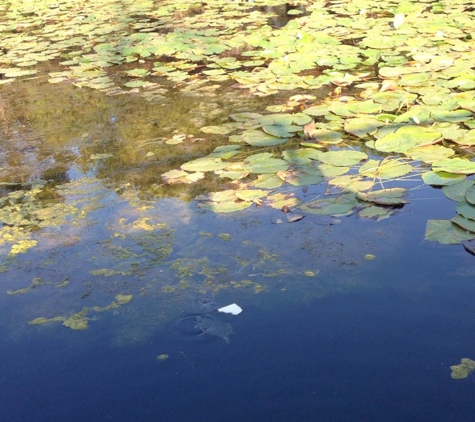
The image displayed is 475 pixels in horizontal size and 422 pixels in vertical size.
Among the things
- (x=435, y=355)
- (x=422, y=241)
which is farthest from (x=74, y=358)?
(x=422, y=241)

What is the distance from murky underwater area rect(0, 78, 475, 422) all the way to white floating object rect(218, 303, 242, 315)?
13 millimetres

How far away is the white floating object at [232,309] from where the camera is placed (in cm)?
184

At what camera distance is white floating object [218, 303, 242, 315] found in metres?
1.84

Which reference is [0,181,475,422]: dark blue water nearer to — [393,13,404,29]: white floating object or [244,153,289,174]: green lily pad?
[244,153,289,174]: green lily pad

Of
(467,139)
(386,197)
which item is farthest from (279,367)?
(467,139)

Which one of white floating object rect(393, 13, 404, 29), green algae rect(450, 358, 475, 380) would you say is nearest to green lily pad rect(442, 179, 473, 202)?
green algae rect(450, 358, 475, 380)

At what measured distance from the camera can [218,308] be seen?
1868 mm

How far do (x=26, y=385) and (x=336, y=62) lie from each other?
10.9 feet

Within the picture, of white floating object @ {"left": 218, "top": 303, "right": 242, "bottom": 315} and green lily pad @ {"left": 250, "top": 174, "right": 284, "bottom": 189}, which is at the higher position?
green lily pad @ {"left": 250, "top": 174, "right": 284, "bottom": 189}

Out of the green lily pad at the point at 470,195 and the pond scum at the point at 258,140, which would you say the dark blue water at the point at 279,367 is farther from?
the green lily pad at the point at 470,195

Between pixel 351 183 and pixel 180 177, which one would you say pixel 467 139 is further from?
pixel 180 177

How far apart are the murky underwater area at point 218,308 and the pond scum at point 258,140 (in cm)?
2

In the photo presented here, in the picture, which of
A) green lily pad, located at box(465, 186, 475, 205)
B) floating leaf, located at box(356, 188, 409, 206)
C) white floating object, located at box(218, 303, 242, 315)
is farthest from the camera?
floating leaf, located at box(356, 188, 409, 206)

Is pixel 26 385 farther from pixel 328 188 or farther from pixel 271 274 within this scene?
pixel 328 188
